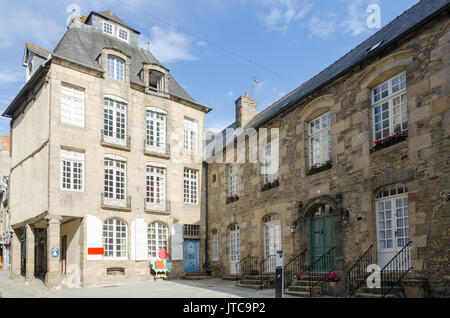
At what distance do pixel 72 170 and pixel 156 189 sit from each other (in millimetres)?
3732

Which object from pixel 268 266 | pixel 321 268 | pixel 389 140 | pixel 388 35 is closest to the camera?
pixel 389 140

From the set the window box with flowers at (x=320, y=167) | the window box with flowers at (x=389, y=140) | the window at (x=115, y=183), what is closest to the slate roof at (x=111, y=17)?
the window at (x=115, y=183)

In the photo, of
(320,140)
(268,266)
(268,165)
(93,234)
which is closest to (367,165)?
(320,140)

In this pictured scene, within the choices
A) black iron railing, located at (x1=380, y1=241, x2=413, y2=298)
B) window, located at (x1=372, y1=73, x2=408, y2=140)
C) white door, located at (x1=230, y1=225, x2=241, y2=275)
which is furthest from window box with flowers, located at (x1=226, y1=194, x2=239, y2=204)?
black iron railing, located at (x1=380, y1=241, x2=413, y2=298)

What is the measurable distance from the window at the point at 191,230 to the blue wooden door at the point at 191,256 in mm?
334

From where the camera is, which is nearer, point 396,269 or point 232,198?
point 396,269

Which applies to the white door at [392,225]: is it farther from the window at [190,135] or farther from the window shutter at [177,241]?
the window at [190,135]

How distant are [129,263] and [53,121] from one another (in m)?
5.96

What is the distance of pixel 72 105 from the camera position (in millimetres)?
17312

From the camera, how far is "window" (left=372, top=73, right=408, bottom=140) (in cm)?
1111

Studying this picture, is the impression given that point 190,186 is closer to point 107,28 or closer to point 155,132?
point 155,132

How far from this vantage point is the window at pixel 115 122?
1810cm

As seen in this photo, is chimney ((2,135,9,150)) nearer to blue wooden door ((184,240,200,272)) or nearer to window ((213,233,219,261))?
blue wooden door ((184,240,200,272))
